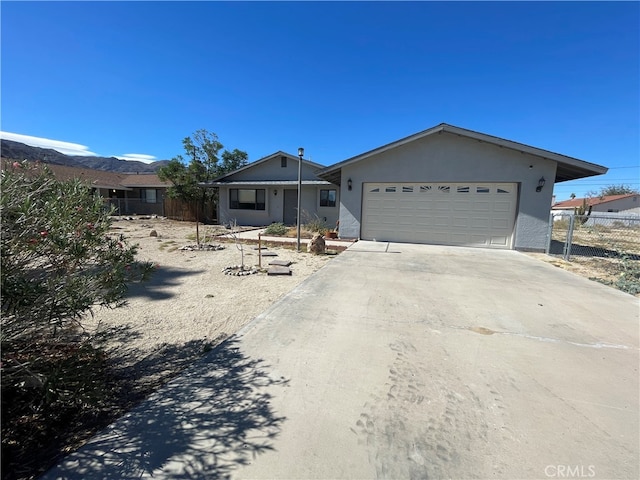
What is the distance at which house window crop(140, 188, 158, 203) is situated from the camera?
26.8 metres

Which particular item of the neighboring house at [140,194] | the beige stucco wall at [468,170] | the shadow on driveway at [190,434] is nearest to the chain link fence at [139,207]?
the neighboring house at [140,194]

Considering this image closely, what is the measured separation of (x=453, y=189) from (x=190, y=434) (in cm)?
1063

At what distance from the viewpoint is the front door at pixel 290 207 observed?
1689cm

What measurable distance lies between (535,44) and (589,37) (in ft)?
4.44

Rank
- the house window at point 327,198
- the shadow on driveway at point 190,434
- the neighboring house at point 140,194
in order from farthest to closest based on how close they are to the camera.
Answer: the neighboring house at point 140,194
the house window at point 327,198
the shadow on driveway at point 190,434

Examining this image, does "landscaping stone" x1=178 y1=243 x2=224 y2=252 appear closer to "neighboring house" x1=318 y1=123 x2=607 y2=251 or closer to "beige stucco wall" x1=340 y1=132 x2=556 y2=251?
"neighboring house" x1=318 y1=123 x2=607 y2=251

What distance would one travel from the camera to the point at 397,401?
7.41 feet

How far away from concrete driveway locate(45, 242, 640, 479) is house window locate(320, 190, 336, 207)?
38.5ft

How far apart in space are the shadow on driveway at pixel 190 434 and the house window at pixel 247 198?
615 inches

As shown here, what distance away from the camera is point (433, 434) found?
194 cm

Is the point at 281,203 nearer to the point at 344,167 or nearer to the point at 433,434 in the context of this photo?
the point at 344,167

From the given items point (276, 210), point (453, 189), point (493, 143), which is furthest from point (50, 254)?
point (276, 210)

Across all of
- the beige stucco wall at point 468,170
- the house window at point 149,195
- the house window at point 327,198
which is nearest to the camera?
the beige stucco wall at point 468,170

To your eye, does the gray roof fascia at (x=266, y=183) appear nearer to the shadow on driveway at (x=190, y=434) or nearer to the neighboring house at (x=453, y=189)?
the neighboring house at (x=453, y=189)
